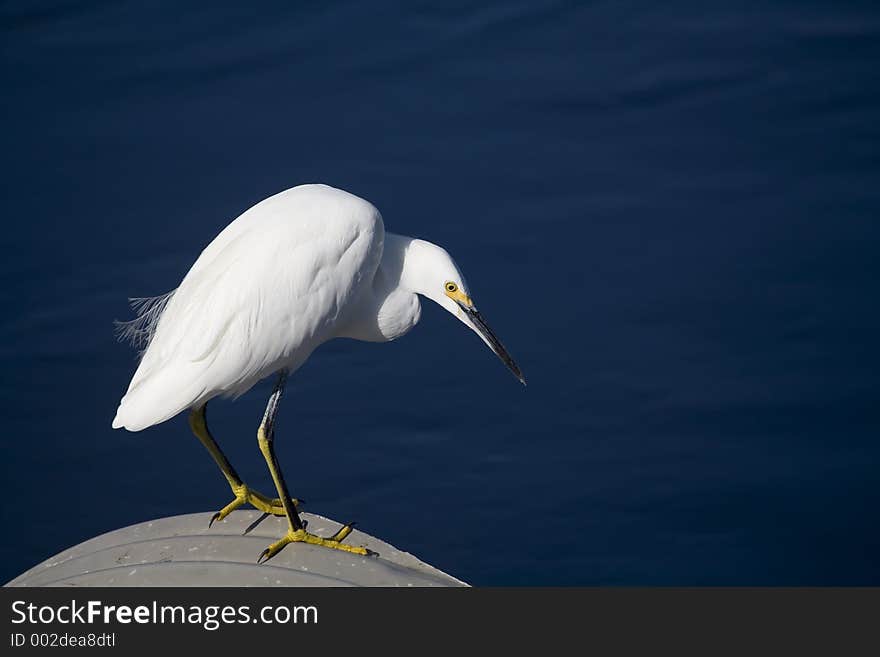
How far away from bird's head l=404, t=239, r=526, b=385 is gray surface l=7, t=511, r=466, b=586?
83 cm

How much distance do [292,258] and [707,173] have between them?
3659mm

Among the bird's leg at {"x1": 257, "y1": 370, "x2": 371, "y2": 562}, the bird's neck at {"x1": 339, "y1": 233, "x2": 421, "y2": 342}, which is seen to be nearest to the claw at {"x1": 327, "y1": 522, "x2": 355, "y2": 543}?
the bird's leg at {"x1": 257, "y1": 370, "x2": 371, "y2": 562}

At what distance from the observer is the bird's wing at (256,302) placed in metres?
4.27

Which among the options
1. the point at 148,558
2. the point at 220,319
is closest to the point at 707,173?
the point at 220,319

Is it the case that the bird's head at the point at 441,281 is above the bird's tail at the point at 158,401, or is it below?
above

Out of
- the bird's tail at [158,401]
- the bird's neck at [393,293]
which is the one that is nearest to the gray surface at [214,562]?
the bird's tail at [158,401]

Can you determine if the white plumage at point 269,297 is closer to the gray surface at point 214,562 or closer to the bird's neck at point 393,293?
the bird's neck at point 393,293

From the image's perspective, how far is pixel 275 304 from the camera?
435 cm

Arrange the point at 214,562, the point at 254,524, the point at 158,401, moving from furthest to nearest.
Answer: the point at 254,524
the point at 158,401
the point at 214,562

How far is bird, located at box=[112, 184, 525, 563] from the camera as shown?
429 centimetres

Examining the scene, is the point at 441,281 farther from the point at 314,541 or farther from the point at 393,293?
the point at 314,541

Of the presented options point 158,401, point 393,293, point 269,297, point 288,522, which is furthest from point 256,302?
point 288,522

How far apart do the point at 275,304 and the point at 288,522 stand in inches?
29.1

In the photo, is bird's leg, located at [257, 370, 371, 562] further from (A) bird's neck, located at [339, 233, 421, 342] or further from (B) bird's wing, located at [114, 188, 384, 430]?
(A) bird's neck, located at [339, 233, 421, 342]
